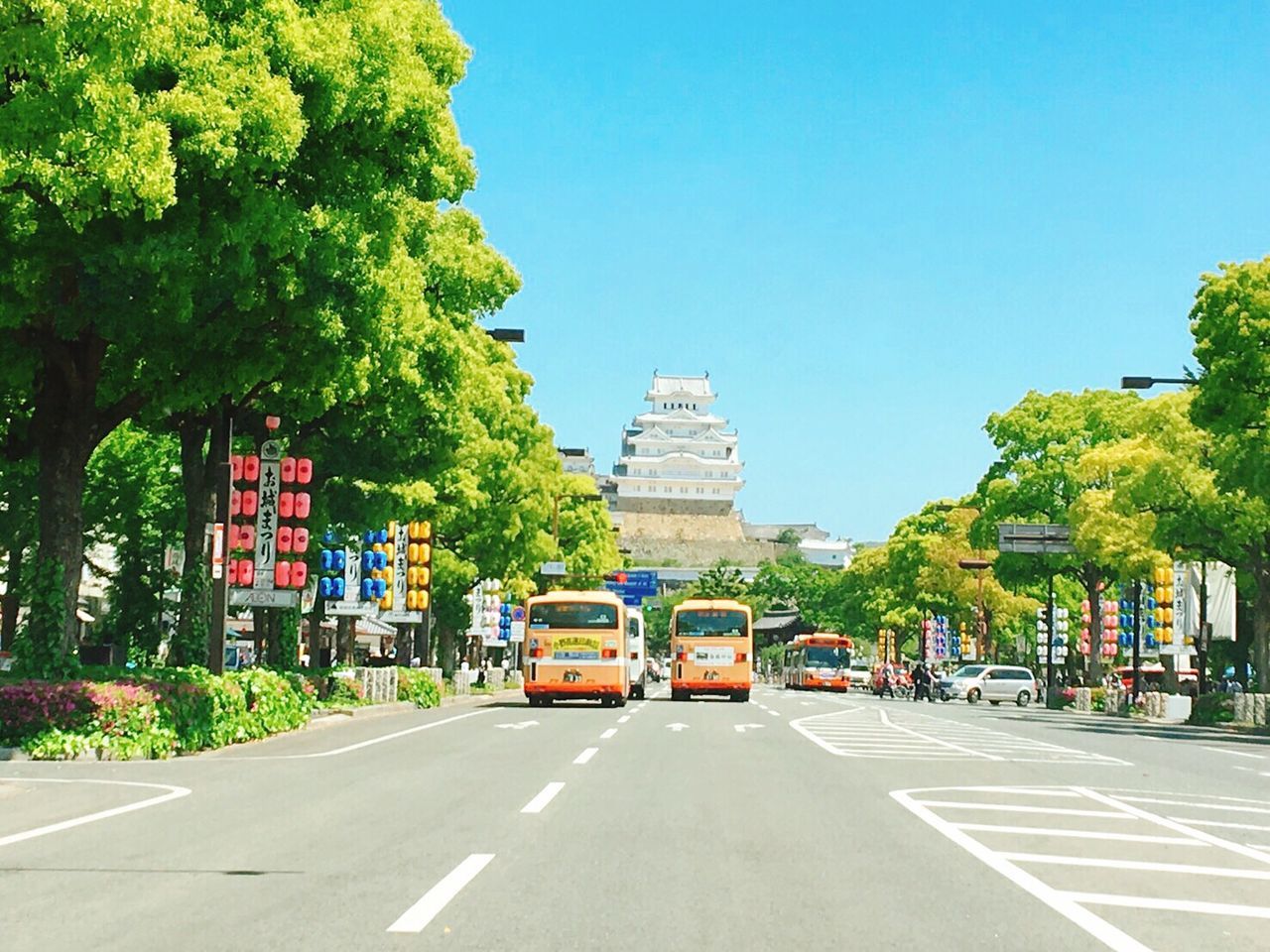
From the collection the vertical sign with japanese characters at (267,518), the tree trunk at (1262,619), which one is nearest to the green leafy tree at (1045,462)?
the tree trunk at (1262,619)

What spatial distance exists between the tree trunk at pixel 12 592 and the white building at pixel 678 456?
136m

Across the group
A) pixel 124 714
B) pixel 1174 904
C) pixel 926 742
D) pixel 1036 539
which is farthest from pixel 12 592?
pixel 1174 904

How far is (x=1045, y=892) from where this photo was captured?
859cm

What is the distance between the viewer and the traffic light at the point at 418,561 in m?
40.6

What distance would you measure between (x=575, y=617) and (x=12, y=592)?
60.1 ft

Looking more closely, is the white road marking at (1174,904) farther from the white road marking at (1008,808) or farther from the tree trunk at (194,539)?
the tree trunk at (194,539)

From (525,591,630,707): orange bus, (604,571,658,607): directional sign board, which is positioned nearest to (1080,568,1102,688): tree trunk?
(525,591,630,707): orange bus

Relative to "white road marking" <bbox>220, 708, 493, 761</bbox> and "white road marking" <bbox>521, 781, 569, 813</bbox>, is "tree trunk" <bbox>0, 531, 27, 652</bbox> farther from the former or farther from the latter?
"white road marking" <bbox>521, 781, 569, 813</bbox>

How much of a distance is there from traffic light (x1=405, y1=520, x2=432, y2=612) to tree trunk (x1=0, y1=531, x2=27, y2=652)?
33.1 feet

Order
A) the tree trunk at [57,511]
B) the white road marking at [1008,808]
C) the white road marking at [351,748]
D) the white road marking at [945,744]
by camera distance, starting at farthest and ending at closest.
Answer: the white road marking at [945,744], the tree trunk at [57,511], the white road marking at [351,748], the white road marking at [1008,808]

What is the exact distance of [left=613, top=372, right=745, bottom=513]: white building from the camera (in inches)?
7323

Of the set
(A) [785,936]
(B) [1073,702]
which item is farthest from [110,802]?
(B) [1073,702]

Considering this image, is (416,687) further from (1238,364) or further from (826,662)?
(826,662)

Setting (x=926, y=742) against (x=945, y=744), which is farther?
(x=926, y=742)
